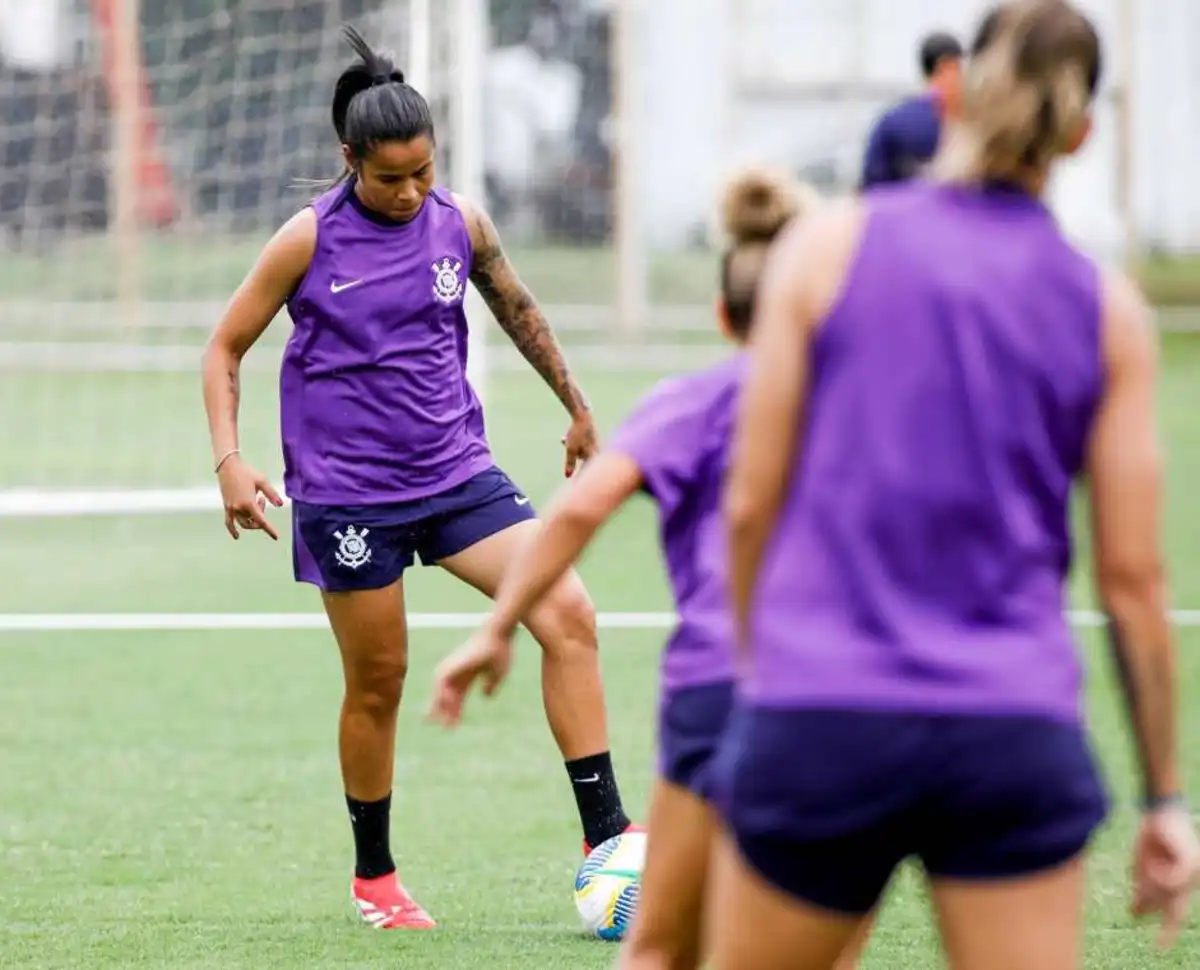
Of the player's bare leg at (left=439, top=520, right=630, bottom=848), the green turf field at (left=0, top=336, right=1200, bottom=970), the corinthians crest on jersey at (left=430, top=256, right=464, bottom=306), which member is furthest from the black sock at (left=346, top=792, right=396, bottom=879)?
the corinthians crest on jersey at (left=430, top=256, right=464, bottom=306)

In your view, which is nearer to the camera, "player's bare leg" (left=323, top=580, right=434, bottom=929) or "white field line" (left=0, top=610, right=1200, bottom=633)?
"player's bare leg" (left=323, top=580, right=434, bottom=929)

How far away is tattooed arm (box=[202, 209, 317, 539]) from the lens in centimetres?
550

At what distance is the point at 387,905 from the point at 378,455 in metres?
1.07

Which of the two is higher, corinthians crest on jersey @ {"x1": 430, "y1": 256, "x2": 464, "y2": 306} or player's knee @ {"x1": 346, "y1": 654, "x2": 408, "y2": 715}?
corinthians crest on jersey @ {"x1": 430, "y1": 256, "x2": 464, "y2": 306}

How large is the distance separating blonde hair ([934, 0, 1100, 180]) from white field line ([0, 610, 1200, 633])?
7394 millimetres

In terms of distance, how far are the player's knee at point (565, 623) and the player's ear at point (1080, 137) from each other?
9.15 ft

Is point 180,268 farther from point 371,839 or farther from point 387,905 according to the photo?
point 387,905

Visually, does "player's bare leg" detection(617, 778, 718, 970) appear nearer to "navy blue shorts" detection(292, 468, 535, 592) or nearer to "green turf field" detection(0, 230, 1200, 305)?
"navy blue shorts" detection(292, 468, 535, 592)

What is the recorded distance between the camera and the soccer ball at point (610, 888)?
17.6ft

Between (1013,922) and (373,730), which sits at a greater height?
(1013,922)

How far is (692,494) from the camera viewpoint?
3.45 m

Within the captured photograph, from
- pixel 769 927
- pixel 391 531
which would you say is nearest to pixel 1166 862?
pixel 769 927

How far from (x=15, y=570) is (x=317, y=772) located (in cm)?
501

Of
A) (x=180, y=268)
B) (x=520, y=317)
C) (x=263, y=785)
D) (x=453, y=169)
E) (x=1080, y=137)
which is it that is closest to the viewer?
(x=1080, y=137)
